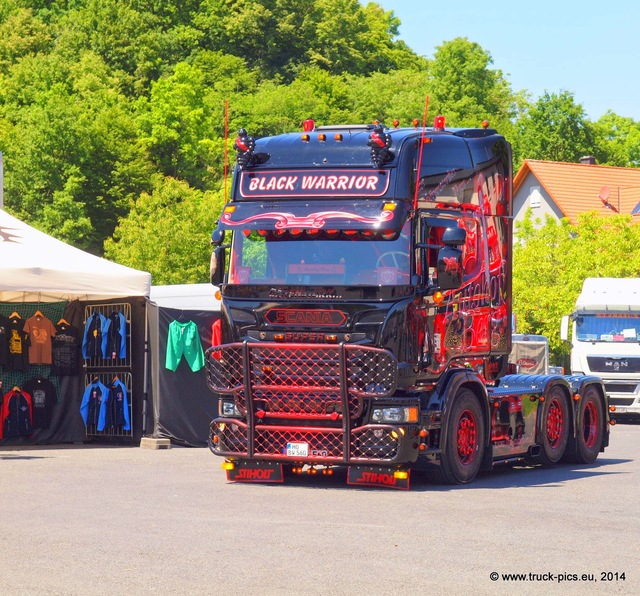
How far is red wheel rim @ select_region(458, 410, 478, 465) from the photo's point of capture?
15530 mm

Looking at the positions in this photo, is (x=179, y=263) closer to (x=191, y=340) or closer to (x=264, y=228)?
(x=191, y=340)

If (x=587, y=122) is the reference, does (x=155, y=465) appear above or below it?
below

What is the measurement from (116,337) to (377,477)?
8.23m

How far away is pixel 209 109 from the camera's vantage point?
85562mm

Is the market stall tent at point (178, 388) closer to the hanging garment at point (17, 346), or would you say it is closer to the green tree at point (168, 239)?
the hanging garment at point (17, 346)

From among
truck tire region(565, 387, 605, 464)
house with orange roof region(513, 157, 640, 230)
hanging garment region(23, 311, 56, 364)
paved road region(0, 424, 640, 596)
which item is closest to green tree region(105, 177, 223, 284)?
house with orange roof region(513, 157, 640, 230)

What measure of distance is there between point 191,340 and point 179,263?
162 ft

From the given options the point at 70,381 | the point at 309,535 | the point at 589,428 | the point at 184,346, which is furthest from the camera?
the point at 70,381

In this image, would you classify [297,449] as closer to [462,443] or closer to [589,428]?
[462,443]

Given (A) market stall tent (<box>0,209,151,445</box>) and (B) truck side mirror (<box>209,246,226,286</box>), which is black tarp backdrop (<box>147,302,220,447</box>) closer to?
(A) market stall tent (<box>0,209,151,445</box>)

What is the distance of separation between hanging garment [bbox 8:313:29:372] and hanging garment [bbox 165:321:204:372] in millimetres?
2424

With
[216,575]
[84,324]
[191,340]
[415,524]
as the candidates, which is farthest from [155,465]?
[216,575]

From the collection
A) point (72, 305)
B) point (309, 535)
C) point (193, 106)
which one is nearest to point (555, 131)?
point (193, 106)

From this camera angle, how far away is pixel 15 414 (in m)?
22.2
